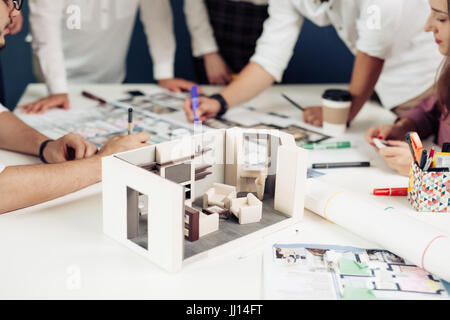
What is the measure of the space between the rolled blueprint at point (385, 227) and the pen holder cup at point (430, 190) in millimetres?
145

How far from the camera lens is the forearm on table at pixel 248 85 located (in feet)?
5.67

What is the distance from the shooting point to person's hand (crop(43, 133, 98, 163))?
1195 mm

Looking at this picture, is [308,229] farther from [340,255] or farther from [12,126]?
[12,126]

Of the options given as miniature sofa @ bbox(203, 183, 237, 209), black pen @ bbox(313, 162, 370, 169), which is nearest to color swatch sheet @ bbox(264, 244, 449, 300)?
miniature sofa @ bbox(203, 183, 237, 209)

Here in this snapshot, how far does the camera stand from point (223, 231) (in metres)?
0.91

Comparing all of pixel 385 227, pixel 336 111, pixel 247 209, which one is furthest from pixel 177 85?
pixel 385 227

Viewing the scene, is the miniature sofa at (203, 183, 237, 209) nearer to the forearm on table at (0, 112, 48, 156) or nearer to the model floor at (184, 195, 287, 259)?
the model floor at (184, 195, 287, 259)

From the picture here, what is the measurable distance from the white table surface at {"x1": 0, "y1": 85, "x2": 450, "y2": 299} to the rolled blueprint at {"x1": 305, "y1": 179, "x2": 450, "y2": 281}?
0.03 meters

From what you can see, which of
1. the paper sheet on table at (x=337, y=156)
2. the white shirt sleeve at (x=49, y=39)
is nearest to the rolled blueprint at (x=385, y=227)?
the paper sheet on table at (x=337, y=156)

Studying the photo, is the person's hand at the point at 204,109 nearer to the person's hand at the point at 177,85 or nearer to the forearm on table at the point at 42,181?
the person's hand at the point at 177,85

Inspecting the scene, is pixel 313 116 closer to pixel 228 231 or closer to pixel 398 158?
pixel 398 158

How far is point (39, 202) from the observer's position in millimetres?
1022
